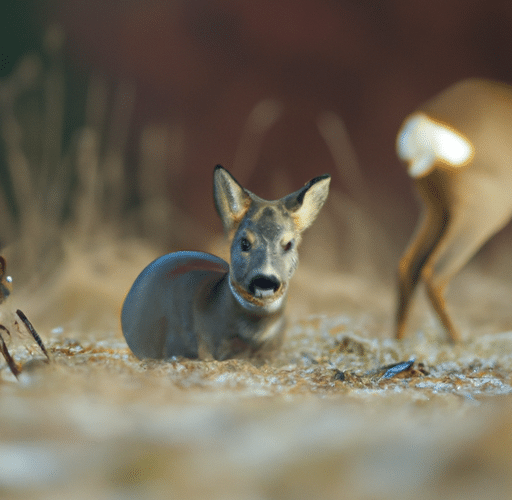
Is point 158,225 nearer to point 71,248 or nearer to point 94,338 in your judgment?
point 71,248

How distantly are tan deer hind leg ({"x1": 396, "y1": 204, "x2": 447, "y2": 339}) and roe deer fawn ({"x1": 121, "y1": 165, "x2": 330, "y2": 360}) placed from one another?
0.34 m

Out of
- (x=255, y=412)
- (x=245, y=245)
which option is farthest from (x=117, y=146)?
(x=255, y=412)

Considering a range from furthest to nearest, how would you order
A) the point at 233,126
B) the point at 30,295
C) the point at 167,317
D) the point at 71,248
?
the point at 233,126 < the point at 71,248 < the point at 30,295 < the point at 167,317

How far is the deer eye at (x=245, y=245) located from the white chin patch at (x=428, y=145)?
1.37 ft

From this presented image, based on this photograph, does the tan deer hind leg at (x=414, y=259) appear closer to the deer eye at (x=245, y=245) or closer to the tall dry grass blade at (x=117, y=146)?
the deer eye at (x=245, y=245)

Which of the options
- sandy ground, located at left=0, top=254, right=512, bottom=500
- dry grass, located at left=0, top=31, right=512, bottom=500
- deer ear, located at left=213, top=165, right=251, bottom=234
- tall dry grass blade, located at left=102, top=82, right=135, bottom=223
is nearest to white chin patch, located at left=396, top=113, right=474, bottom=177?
dry grass, located at left=0, top=31, right=512, bottom=500

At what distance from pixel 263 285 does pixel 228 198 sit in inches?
4.5

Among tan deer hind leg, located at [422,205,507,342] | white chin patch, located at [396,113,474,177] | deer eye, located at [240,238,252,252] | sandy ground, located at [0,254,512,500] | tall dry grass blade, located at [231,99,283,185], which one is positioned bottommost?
sandy ground, located at [0,254,512,500]

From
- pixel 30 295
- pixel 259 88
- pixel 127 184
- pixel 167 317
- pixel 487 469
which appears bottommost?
pixel 487 469

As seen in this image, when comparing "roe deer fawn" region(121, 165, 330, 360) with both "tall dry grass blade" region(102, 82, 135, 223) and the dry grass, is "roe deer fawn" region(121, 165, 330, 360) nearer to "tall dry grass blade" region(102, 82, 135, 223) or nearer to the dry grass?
the dry grass

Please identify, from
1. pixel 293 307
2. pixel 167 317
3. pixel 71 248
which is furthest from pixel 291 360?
pixel 71 248

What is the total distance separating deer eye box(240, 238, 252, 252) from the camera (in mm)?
596

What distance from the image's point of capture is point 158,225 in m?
1.48

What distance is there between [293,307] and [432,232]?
47 cm
